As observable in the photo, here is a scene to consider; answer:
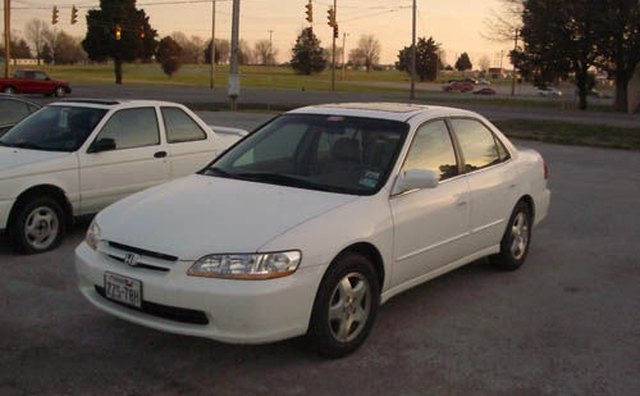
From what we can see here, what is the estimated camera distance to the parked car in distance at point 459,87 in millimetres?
91312

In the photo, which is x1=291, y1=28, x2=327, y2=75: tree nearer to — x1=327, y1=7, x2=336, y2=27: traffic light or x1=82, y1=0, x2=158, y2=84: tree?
x1=82, y1=0, x2=158, y2=84: tree

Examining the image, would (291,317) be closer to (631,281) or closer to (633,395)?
(633,395)

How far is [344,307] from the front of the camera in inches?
174

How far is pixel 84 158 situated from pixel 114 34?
7178 centimetres

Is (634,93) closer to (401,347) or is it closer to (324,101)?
(324,101)

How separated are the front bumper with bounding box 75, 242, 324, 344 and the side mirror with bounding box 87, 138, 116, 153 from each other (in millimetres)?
3437

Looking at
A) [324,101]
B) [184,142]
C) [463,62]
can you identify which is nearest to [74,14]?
[324,101]

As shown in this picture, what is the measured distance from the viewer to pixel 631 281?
6.41 m

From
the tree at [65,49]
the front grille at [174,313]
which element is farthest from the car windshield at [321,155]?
the tree at [65,49]

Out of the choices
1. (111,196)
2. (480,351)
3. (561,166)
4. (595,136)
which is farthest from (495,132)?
(595,136)

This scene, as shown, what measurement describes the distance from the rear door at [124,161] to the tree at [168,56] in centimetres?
9088

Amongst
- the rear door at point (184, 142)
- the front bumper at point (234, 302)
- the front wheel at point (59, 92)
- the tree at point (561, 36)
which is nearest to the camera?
the front bumper at point (234, 302)

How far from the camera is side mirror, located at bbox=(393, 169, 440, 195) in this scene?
4.81 metres

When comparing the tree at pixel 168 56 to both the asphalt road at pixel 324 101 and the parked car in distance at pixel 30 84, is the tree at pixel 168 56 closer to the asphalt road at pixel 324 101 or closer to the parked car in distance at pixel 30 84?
the asphalt road at pixel 324 101
